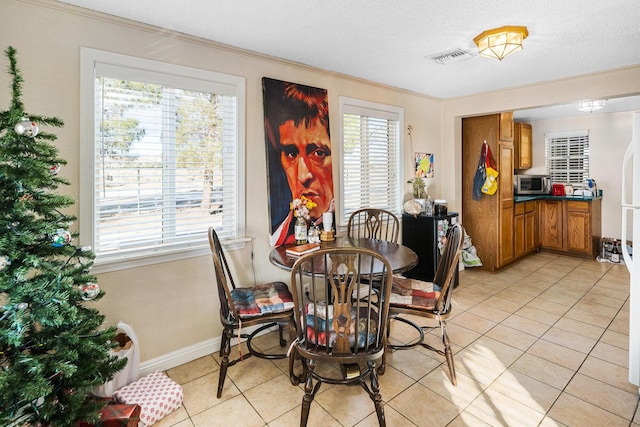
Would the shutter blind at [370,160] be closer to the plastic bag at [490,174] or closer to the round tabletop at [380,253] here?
the round tabletop at [380,253]

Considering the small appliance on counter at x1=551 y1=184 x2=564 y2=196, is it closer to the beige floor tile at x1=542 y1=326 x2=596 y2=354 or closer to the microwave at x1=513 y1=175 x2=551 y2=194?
the microwave at x1=513 y1=175 x2=551 y2=194

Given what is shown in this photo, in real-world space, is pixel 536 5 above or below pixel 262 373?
above

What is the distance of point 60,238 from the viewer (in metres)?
1.39

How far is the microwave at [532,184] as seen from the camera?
5.78 meters

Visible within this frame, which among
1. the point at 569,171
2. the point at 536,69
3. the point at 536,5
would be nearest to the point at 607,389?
the point at 536,5

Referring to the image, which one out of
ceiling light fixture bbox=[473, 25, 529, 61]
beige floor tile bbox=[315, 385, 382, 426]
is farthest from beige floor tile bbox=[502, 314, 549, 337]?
ceiling light fixture bbox=[473, 25, 529, 61]

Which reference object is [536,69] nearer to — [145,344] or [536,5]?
[536,5]

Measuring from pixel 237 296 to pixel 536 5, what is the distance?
8.74 feet

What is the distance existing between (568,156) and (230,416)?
673 cm

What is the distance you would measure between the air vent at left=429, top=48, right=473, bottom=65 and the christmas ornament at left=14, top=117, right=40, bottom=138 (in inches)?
110

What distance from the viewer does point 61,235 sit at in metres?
1.40

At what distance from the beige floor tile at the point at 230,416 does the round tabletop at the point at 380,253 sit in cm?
86

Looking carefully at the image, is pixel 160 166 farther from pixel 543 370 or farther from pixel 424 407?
pixel 543 370

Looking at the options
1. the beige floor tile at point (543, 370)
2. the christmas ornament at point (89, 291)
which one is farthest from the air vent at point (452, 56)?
the christmas ornament at point (89, 291)
